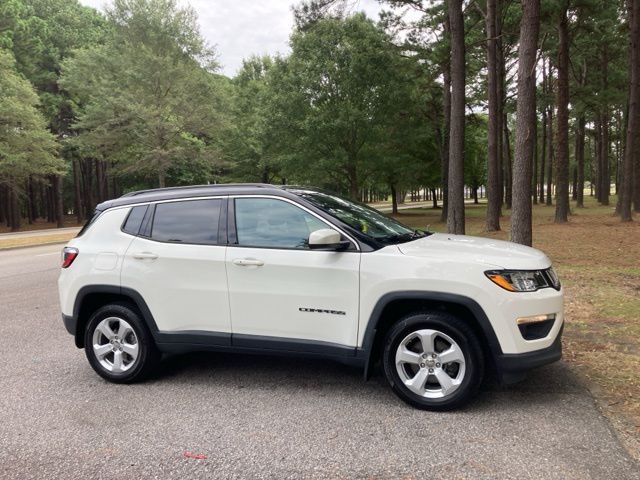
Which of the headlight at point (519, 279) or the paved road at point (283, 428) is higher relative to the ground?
the headlight at point (519, 279)

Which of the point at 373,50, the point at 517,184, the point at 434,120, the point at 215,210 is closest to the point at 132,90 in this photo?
the point at 373,50

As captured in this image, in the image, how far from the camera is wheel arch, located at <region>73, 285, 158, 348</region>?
4359 millimetres

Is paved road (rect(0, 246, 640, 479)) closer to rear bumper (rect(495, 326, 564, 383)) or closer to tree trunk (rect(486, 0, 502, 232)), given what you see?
rear bumper (rect(495, 326, 564, 383))

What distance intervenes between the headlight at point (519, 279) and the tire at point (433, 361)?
420mm

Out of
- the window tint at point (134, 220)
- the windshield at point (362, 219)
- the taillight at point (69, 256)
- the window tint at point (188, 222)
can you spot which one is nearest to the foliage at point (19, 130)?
the taillight at point (69, 256)

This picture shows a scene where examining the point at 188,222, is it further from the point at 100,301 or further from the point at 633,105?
the point at 633,105

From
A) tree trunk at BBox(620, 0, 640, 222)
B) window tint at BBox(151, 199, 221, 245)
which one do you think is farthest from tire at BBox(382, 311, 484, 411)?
tree trunk at BBox(620, 0, 640, 222)

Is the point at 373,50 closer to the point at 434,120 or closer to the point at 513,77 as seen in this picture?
the point at 434,120

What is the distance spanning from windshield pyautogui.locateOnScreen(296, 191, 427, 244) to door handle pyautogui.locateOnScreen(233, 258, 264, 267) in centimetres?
72

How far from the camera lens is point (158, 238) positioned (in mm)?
4441

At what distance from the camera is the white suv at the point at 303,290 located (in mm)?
3615

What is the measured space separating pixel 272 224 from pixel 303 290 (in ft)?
2.19

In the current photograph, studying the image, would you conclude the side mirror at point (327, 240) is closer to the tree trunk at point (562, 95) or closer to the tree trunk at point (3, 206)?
the tree trunk at point (562, 95)

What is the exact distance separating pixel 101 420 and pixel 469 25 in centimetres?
2255
